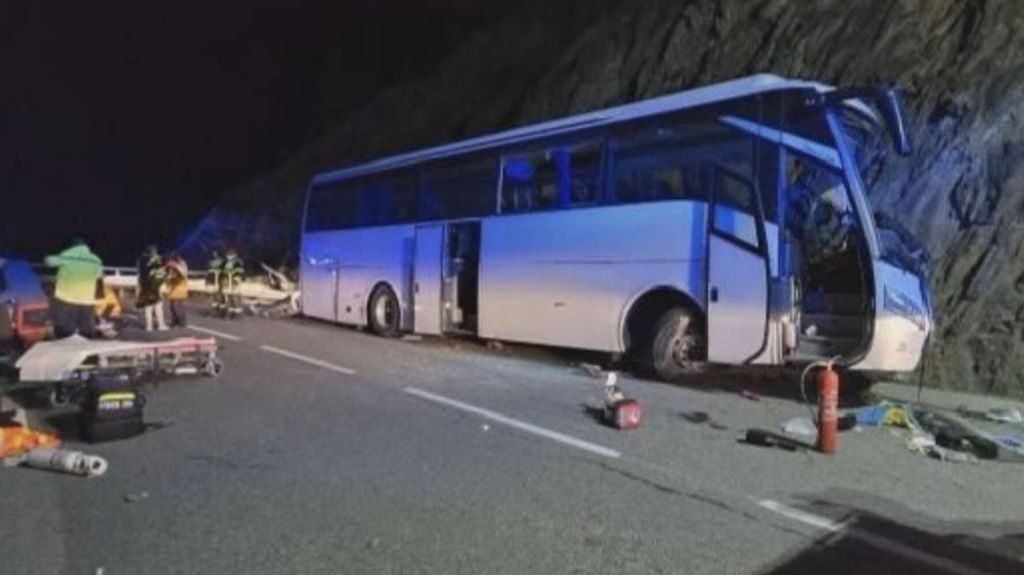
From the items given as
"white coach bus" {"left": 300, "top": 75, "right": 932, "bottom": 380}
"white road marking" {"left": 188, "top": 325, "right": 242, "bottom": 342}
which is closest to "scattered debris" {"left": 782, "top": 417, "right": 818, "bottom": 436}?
"white coach bus" {"left": 300, "top": 75, "right": 932, "bottom": 380}

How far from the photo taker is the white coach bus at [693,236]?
447 inches

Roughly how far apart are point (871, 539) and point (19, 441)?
5.92 meters

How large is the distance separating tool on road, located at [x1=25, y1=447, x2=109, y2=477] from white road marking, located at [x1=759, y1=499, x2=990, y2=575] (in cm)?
448

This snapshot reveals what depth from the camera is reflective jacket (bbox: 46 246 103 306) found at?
45.4 feet

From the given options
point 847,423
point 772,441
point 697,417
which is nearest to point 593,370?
point 697,417

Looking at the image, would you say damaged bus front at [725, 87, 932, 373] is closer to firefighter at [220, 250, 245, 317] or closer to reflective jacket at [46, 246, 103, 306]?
reflective jacket at [46, 246, 103, 306]

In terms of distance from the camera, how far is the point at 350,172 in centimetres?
2052

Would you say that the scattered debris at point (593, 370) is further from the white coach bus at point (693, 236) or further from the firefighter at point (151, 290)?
the firefighter at point (151, 290)

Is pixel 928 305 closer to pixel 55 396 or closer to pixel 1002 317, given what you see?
pixel 1002 317

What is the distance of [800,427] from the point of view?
31.1ft

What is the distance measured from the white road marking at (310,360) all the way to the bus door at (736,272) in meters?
4.52

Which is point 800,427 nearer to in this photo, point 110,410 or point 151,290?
point 110,410

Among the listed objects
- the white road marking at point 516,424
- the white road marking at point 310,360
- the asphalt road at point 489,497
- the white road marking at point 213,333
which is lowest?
the asphalt road at point 489,497

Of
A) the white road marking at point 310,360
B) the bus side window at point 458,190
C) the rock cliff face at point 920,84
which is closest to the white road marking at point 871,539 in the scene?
the white road marking at point 310,360
